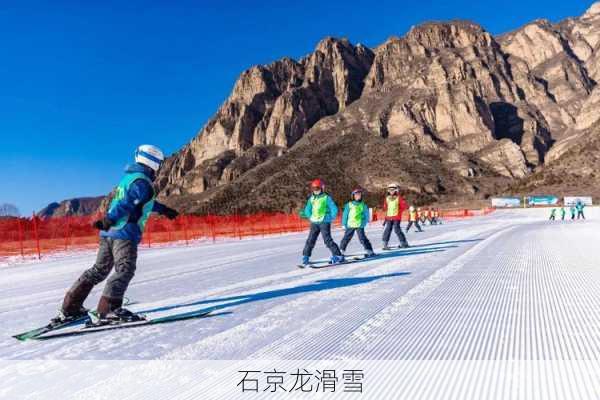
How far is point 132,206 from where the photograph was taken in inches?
193

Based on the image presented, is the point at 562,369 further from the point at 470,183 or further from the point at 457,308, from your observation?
the point at 470,183

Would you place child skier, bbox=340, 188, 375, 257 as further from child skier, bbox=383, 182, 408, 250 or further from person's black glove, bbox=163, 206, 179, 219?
person's black glove, bbox=163, 206, 179, 219

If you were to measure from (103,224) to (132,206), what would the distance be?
308 millimetres

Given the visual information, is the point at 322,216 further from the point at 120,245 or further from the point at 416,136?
the point at 416,136

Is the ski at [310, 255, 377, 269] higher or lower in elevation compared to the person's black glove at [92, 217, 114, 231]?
lower

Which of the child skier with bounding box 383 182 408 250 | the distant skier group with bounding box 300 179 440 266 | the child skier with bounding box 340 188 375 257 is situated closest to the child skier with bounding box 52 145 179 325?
the distant skier group with bounding box 300 179 440 266

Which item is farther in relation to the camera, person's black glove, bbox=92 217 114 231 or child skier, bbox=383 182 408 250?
child skier, bbox=383 182 408 250

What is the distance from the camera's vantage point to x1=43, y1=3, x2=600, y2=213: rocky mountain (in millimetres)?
124688

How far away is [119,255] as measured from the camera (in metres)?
4.97

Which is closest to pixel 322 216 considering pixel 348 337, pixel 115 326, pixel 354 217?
pixel 354 217

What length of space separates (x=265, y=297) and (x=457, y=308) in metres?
2.31

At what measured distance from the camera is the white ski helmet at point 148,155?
16.6 feet

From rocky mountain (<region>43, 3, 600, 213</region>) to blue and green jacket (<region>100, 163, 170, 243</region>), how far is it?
10140 centimetres

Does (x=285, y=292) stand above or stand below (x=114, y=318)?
below
